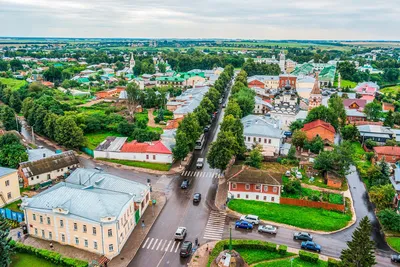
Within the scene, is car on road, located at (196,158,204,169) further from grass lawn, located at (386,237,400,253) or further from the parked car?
grass lawn, located at (386,237,400,253)

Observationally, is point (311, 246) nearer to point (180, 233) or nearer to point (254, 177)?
point (254, 177)

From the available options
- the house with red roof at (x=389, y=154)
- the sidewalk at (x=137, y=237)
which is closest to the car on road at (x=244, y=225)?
the sidewalk at (x=137, y=237)

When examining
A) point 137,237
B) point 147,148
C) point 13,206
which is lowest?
point 137,237

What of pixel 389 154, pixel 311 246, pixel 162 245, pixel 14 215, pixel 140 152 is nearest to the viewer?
pixel 311 246

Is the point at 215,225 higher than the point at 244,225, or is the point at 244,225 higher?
the point at 244,225

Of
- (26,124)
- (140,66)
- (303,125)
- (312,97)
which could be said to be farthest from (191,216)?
(140,66)

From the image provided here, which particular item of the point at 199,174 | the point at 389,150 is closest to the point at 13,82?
the point at 199,174
